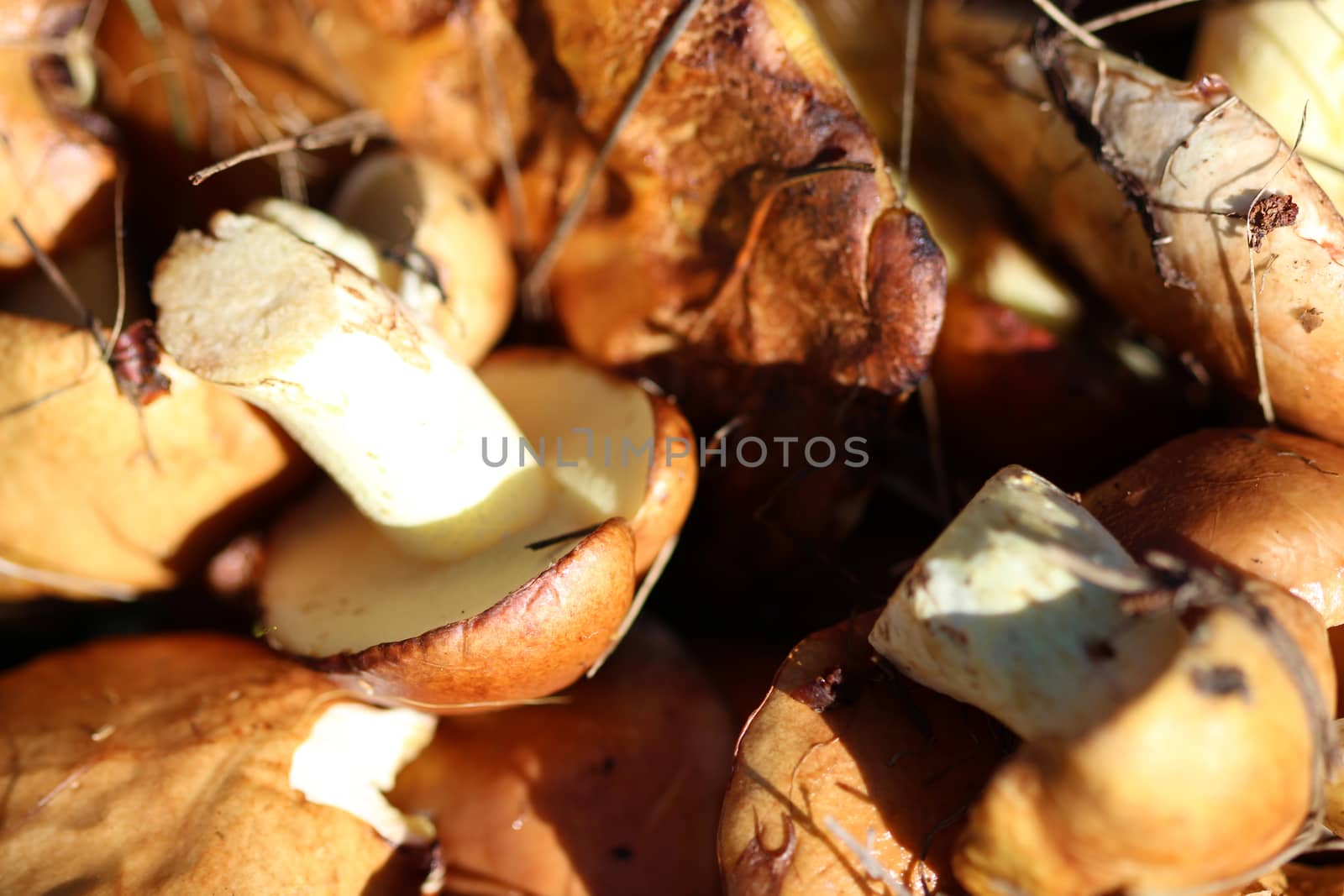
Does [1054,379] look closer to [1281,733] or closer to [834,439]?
[834,439]

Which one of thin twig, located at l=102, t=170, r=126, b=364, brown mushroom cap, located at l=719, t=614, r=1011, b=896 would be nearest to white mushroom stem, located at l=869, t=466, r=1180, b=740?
brown mushroom cap, located at l=719, t=614, r=1011, b=896

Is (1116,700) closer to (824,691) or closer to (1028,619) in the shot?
(1028,619)

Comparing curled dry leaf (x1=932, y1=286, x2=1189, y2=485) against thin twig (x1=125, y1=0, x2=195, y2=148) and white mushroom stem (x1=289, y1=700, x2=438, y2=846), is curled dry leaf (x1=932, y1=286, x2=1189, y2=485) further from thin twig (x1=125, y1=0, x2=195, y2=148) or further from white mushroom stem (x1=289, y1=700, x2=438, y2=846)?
thin twig (x1=125, y1=0, x2=195, y2=148)

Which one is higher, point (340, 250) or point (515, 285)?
point (340, 250)

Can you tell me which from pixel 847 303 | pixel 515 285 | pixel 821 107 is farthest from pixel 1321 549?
pixel 515 285

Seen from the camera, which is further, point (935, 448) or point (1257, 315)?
point (935, 448)

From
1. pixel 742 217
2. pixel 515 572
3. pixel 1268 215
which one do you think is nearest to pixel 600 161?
pixel 742 217

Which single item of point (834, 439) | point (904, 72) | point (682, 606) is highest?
point (904, 72)
